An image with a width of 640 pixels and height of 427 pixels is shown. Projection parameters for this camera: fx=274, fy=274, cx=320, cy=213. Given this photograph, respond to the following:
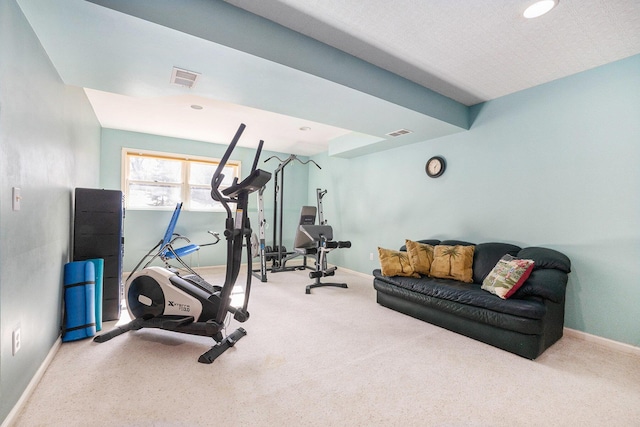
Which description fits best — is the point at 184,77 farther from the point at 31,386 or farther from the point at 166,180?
the point at 166,180

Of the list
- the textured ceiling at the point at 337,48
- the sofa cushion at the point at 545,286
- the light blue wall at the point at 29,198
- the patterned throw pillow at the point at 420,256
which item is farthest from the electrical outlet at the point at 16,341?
the sofa cushion at the point at 545,286

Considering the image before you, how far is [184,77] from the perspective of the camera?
93.4 inches

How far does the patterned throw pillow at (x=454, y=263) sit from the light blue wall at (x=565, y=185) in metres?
0.45

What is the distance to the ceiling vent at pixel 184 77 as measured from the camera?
2.28m

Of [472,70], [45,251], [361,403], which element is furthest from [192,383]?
[472,70]

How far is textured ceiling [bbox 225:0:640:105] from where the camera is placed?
1.90 m

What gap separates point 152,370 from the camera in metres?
1.96

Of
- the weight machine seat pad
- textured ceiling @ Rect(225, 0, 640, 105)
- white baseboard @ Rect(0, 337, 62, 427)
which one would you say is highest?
textured ceiling @ Rect(225, 0, 640, 105)

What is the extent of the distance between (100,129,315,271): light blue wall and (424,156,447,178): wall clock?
317 cm

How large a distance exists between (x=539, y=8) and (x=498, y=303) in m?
2.24

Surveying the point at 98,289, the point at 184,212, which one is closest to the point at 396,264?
the point at 98,289

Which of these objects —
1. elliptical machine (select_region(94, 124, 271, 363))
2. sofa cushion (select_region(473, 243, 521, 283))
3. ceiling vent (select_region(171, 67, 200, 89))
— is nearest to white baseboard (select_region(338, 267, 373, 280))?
sofa cushion (select_region(473, 243, 521, 283))

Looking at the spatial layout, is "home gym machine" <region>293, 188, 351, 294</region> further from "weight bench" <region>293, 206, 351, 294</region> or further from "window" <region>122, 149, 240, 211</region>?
"window" <region>122, 149, 240, 211</region>

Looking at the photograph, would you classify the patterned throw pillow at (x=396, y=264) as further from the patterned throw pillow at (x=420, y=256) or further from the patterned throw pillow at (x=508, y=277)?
the patterned throw pillow at (x=508, y=277)
